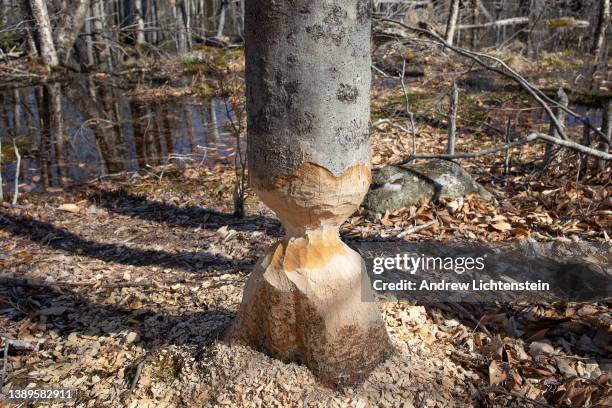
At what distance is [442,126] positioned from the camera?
24.3 feet

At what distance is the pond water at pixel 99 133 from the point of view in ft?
20.1

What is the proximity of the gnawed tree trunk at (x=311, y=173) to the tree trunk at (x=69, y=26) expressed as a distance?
41.8 ft

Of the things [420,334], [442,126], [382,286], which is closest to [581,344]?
[420,334]

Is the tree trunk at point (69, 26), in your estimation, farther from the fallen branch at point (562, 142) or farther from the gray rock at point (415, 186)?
the fallen branch at point (562, 142)

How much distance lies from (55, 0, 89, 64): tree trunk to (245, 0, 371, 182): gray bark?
1274 cm

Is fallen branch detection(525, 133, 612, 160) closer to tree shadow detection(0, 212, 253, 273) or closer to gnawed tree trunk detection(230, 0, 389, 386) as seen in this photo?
gnawed tree trunk detection(230, 0, 389, 386)

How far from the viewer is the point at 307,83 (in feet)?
5.17

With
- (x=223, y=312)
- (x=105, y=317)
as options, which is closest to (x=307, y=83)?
(x=223, y=312)

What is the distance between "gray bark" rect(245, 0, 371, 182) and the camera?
154 cm

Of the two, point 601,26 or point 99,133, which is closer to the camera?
point 99,133

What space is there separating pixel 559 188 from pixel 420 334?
262 cm

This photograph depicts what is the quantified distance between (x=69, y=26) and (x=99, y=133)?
660cm

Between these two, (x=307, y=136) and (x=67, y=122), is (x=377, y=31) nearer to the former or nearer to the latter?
(x=307, y=136)

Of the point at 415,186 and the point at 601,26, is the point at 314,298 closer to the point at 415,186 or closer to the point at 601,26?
the point at 415,186
